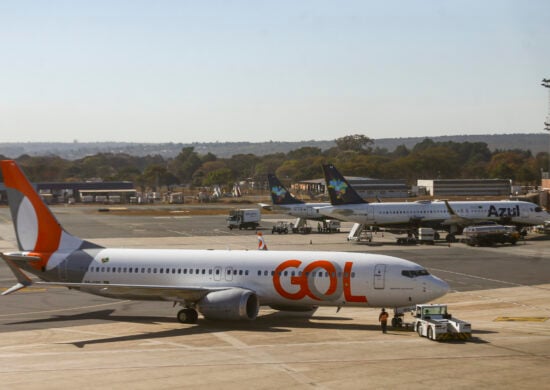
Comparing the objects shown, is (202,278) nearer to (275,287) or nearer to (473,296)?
(275,287)

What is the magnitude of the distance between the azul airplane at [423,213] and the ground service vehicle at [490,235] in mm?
5428

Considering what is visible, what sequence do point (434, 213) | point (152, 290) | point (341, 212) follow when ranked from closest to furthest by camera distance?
point (152, 290) → point (341, 212) → point (434, 213)

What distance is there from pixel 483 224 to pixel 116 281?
6569cm

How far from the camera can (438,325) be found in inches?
1651

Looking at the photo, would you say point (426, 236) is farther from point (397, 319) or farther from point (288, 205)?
point (397, 319)

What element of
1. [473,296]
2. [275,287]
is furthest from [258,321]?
[473,296]

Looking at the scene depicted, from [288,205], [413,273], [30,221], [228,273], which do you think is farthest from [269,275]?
[288,205]

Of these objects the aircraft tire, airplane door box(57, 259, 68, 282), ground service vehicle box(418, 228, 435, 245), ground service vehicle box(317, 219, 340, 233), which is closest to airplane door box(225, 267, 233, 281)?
airplane door box(57, 259, 68, 282)

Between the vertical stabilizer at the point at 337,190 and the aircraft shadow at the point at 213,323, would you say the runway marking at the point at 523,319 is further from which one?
the vertical stabilizer at the point at 337,190

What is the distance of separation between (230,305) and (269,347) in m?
5.69

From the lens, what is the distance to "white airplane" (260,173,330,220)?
120 meters

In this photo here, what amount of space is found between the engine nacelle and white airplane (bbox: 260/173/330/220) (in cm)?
7210

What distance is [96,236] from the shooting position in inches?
4402

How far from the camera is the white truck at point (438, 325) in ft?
137
